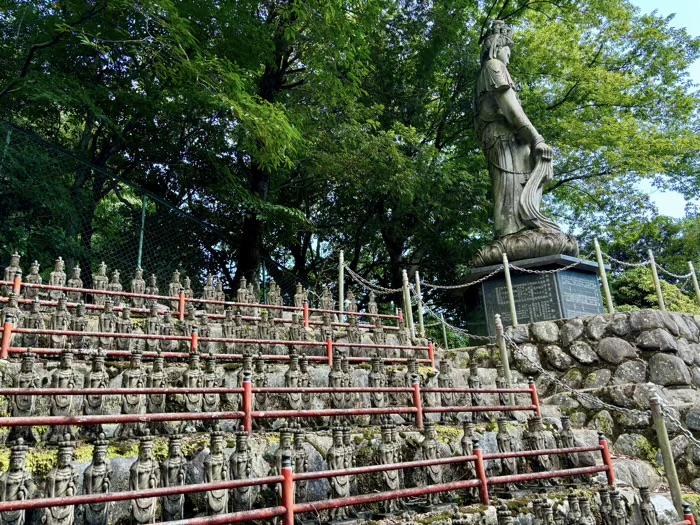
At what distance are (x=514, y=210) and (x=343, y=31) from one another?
5308 mm

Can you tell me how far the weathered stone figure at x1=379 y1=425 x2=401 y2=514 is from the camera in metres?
3.90

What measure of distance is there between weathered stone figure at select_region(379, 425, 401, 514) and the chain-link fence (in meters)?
6.92

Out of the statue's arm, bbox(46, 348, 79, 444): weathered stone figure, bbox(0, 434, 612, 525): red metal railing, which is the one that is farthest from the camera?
the statue's arm

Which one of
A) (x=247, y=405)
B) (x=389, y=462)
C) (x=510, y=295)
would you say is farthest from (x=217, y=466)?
(x=510, y=295)

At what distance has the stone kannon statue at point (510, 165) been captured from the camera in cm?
938

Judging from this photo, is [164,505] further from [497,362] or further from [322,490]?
[497,362]

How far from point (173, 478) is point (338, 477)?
1143mm

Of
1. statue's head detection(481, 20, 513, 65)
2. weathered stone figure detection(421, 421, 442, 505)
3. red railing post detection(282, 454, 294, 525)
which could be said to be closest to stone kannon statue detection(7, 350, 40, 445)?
red railing post detection(282, 454, 294, 525)

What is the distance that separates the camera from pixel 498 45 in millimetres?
11141

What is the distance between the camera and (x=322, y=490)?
12.4 feet

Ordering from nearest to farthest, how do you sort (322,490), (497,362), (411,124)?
(322,490), (497,362), (411,124)

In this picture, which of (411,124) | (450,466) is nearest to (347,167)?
(411,124)

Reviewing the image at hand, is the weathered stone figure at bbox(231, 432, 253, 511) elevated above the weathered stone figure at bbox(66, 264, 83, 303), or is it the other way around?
the weathered stone figure at bbox(66, 264, 83, 303)

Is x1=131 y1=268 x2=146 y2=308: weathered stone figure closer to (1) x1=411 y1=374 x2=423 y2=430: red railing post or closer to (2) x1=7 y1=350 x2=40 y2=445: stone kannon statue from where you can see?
(2) x1=7 y1=350 x2=40 y2=445: stone kannon statue
